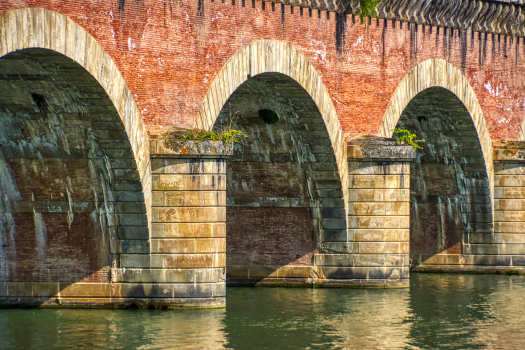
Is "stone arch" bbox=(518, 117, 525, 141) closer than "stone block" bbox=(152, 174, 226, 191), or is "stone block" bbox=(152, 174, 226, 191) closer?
"stone block" bbox=(152, 174, 226, 191)

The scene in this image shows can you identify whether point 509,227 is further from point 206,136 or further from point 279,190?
point 206,136

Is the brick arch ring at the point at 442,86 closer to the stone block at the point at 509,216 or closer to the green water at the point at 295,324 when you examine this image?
the stone block at the point at 509,216

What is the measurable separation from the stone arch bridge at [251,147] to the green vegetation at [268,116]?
0.66 ft

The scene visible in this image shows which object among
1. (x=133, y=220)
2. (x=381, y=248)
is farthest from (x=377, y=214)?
(x=133, y=220)

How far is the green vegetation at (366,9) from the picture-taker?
22.0 metres

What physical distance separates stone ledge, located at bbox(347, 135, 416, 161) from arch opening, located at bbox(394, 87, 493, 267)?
184 inches

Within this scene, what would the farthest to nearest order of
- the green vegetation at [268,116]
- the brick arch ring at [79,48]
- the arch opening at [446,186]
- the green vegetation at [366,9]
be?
the arch opening at [446,186], the green vegetation at [366,9], the green vegetation at [268,116], the brick arch ring at [79,48]

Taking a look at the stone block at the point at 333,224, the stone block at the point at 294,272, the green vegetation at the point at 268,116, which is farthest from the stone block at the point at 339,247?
the green vegetation at the point at 268,116

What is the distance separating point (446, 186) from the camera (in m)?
27.6

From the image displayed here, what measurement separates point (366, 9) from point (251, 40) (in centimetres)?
415

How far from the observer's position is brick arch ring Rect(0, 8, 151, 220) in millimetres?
13648

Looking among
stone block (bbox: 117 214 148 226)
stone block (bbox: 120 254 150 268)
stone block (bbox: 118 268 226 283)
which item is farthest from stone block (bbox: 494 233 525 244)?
stone block (bbox: 117 214 148 226)

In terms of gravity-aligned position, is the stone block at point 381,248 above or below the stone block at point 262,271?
above

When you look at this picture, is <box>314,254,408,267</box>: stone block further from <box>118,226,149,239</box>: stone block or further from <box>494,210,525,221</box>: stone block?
<box>118,226,149,239</box>: stone block
